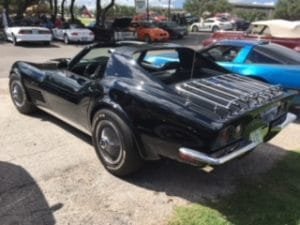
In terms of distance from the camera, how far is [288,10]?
188 ft

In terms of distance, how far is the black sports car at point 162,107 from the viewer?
3539mm

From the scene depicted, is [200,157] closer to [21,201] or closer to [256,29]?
[21,201]

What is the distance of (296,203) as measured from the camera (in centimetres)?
387

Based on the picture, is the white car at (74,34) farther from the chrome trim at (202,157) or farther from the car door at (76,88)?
the chrome trim at (202,157)

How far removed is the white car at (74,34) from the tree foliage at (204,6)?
46512 mm

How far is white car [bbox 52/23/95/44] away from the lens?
21.0 meters

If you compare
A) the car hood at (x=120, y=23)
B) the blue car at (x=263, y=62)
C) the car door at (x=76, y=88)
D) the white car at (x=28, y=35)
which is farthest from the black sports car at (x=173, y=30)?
the car door at (x=76, y=88)

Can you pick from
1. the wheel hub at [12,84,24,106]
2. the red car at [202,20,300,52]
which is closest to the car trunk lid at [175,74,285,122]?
the wheel hub at [12,84,24,106]

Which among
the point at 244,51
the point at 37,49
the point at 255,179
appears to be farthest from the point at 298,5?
the point at 255,179

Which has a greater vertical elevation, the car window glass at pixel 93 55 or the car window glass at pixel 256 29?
the car window glass at pixel 93 55

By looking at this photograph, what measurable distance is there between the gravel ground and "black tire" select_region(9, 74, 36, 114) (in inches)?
26.9

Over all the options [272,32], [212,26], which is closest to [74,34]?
[272,32]

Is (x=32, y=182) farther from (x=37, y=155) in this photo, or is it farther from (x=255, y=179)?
(x=255, y=179)

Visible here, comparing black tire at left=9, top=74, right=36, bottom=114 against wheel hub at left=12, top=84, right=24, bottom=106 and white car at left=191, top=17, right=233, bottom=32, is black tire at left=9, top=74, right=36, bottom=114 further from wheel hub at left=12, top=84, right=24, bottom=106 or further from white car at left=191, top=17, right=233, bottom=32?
white car at left=191, top=17, right=233, bottom=32
